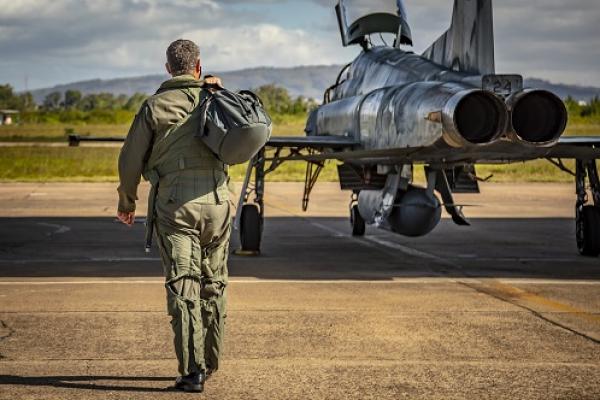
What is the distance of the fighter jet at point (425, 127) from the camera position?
11.2m

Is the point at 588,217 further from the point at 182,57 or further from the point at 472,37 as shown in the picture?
the point at 182,57

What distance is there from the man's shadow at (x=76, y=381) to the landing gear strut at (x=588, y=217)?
8.97 metres

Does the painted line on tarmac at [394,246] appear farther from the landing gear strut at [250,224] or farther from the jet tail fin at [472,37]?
the jet tail fin at [472,37]

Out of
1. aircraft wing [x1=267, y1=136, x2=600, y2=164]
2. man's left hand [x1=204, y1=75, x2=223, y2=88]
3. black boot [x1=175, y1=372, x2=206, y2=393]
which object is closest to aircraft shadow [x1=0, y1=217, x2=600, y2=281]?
aircraft wing [x1=267, y1=136, x2=600, y2=164]

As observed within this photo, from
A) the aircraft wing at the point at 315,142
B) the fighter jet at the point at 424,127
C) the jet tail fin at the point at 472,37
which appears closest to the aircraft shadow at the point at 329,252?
the fighter jet at the point at 424,127

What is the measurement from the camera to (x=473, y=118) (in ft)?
37.4

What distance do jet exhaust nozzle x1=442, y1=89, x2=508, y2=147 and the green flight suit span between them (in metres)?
4.95

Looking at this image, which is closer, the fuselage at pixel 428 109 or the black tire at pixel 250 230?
the fuselage at pixel 428 109

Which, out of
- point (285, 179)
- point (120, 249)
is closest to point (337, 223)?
point (120, 249)

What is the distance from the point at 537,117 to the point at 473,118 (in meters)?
0.64

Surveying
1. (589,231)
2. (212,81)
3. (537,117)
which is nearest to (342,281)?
(537,117)

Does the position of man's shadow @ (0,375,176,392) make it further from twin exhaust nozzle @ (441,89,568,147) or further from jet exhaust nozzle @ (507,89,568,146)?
jet exhaust nozzle @ (507,89,568,146)

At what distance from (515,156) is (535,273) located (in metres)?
1.49

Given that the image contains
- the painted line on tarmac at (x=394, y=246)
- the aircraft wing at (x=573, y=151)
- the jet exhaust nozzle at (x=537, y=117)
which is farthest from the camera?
the painted line on tarmac at (x=394, y=246)
